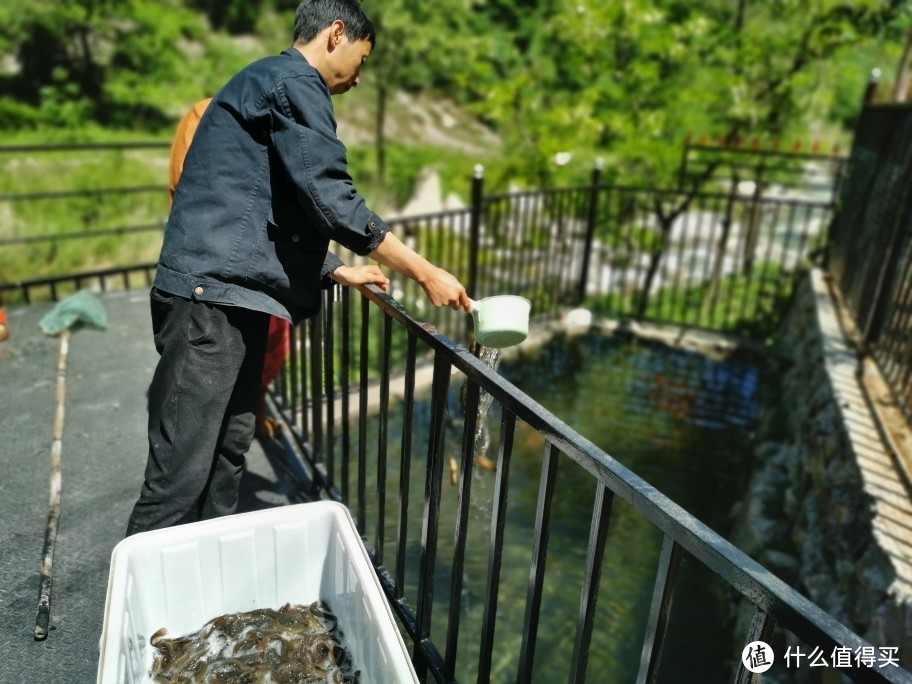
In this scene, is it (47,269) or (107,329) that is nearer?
(107,329)

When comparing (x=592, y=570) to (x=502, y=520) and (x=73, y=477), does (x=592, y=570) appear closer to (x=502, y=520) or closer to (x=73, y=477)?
(x=502, y=520)

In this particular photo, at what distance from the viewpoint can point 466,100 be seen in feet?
69.5

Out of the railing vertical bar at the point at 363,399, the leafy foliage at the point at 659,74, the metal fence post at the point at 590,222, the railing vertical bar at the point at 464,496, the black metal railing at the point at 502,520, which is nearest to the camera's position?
the black metal railing at the point at 502,520

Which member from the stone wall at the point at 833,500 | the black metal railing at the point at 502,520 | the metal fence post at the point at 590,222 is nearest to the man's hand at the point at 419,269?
the black metal railing at the point at 502,520

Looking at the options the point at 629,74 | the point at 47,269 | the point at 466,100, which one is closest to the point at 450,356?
the point at 629,74

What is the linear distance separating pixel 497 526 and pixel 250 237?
1044mm

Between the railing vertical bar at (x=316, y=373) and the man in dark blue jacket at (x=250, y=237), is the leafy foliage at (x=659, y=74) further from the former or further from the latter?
the man in dark blue jacket at (x=250, y=237)

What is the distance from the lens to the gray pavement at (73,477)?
1908 millimetres

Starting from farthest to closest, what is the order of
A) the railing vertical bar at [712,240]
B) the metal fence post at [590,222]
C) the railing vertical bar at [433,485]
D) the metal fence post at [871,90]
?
A: the railing vertical bar at [712,240] → the metal fence post at [871,90] → the metal fence post at [590,222] → the railing vertical bar at [433,485]

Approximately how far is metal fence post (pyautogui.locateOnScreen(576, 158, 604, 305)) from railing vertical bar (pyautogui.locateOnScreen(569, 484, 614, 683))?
5752mm

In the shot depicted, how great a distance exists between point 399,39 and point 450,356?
12.6 m

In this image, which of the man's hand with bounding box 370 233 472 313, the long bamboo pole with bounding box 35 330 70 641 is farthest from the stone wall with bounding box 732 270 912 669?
the long bamboo pole with bounding box 35 330 70 641

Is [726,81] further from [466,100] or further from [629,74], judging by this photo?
[466,100]

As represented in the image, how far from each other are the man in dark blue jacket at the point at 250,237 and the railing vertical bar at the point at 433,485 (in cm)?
24
